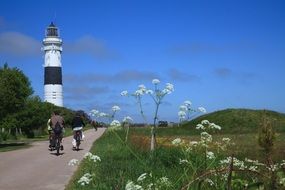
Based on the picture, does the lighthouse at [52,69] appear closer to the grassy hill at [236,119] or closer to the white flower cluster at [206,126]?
the grassy hill at [236,119]

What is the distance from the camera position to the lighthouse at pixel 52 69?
10916 cm

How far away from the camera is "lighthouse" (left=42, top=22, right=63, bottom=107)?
109m

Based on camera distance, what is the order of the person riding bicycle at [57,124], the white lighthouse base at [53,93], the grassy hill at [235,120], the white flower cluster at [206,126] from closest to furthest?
the white flower cluster at [206,126] → the person riding bicycle at [57,124] → the grassy hill at [235,120] → the white lighthouse base at [53,93]

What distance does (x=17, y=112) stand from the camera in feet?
125

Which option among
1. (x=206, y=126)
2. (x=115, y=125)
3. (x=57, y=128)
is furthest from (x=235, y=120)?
(x=115, y=125)

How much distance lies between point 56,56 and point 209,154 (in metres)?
109

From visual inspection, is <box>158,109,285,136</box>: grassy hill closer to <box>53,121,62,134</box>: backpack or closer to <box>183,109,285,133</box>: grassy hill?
<box>183,109,285,133</box>: grassy hill

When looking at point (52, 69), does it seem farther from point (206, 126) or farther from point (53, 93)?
point (206, 126)

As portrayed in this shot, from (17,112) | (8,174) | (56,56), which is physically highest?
(56,56)

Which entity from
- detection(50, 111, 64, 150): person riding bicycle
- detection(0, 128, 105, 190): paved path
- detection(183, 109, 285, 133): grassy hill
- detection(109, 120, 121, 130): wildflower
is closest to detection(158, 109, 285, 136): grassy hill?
detection(183, 109, 285, 133): grassy hill

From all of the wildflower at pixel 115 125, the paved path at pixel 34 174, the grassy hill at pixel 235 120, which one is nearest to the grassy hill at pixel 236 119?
the grassy hill at pixel 235 120

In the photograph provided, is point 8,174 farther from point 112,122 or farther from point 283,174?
point 283,174

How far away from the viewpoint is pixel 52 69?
111438 mm

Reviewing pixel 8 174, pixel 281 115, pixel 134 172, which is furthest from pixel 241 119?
pixel 134 172
